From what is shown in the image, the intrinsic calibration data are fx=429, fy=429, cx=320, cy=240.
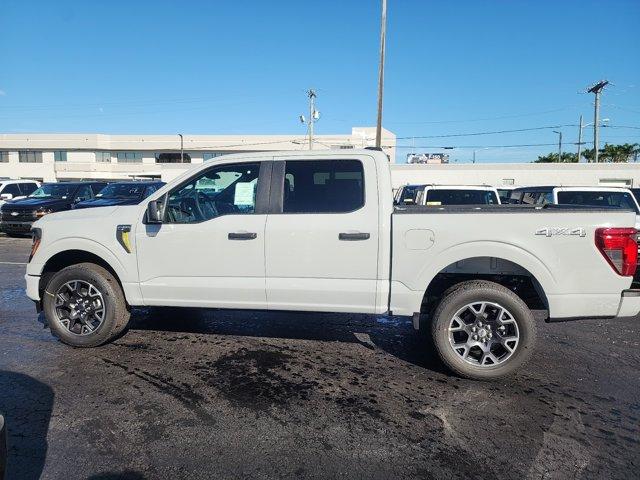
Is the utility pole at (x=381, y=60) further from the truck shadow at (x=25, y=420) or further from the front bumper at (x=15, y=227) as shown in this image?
the truck shadow at (x=25, y=420)

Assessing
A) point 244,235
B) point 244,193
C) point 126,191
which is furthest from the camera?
point 126,191

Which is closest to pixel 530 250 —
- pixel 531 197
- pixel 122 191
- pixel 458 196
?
pixel 458 196

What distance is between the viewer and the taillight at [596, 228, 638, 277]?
3.52m

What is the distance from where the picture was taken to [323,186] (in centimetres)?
409

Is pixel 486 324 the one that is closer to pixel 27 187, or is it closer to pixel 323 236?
pixel 323 236

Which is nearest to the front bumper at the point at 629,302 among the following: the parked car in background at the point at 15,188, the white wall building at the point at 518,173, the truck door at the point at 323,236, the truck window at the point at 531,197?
the truck door at the point at 323,236

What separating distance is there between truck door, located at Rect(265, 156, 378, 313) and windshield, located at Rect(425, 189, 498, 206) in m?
7.22

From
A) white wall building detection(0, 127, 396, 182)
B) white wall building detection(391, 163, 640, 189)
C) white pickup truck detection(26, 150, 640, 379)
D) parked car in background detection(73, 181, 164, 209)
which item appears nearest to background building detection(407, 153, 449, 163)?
white wall building detection(391, 163, 640, 189)

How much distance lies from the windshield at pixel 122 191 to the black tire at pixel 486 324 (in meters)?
12.1

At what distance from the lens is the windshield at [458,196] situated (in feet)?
35.5

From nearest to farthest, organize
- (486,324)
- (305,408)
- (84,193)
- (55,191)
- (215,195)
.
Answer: (305,408) < (486,324) < (215,195) < (55,191) < (84,193)

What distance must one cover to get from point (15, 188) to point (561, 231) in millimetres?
20329

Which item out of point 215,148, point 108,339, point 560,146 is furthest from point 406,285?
point 560,146

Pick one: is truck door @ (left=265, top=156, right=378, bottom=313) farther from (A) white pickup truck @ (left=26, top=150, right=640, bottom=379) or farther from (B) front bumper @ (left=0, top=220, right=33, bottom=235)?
(B) front bumper @ (left=0, top=220, right=33, bottom=235)
